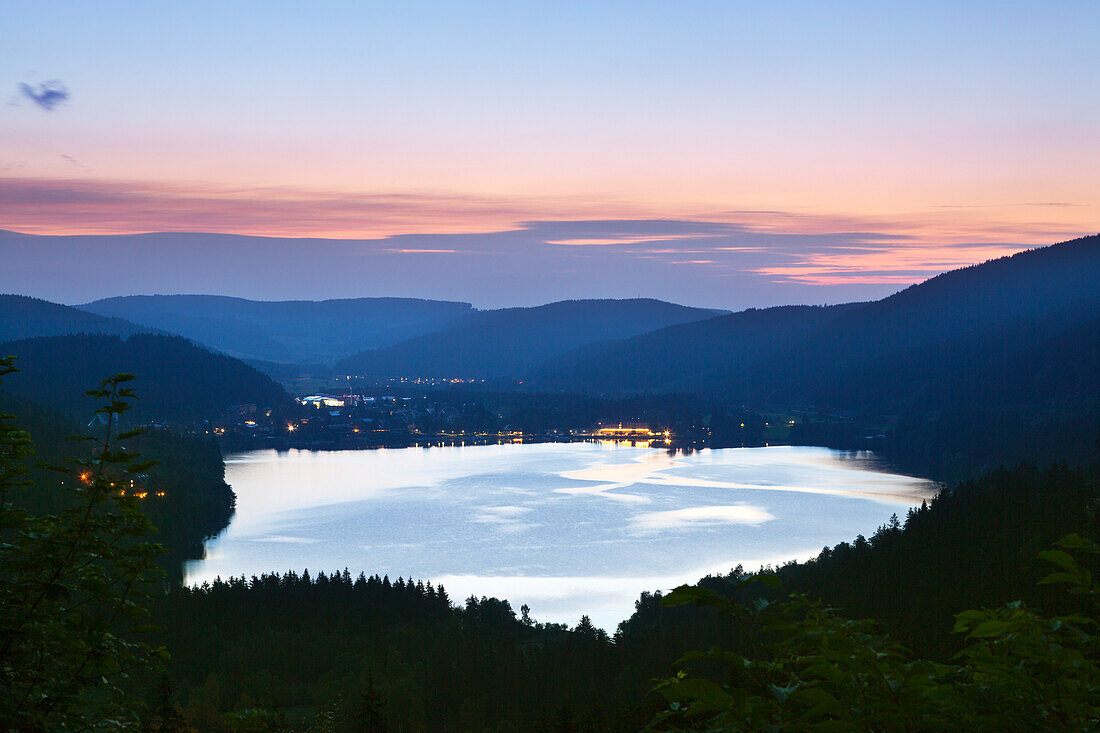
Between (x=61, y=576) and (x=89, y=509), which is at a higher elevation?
(x=89, y=509)

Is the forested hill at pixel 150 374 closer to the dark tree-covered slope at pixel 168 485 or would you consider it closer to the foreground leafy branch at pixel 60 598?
the dark tree-covered slope at pixel 168 485

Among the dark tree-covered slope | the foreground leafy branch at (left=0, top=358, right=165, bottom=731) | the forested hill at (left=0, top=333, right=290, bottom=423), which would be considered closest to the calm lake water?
the dark tree-covered slope

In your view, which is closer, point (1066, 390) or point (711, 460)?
point (711, 460)

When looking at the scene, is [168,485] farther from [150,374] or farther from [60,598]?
[150,374]

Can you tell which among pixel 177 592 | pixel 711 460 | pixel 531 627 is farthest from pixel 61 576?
pixel 711 460

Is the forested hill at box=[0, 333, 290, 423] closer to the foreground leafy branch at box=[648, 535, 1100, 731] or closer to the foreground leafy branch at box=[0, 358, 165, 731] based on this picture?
the foreground leafy branch at box=[0, 358, 165, 731]

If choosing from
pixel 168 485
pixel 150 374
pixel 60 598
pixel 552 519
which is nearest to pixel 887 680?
pixel 60 598

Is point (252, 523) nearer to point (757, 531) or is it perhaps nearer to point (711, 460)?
point (757, 531)
